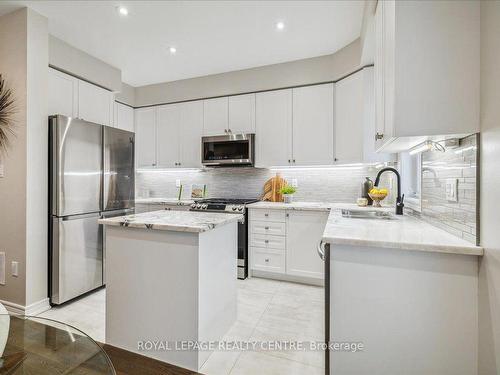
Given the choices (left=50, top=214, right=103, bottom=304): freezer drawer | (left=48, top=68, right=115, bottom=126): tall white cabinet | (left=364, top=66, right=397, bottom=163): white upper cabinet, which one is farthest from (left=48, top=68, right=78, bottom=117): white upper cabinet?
(left=364, top=66, right=397, bottom=163): white upper cabinet

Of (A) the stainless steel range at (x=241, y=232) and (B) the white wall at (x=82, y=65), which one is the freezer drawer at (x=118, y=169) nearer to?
(B) the white wall at (x=82, y=65)

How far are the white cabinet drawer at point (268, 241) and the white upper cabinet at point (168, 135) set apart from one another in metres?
1.74

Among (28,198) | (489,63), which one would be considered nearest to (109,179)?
(28,198)

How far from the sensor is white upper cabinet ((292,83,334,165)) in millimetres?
3217

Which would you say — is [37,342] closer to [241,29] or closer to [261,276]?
[261,276]

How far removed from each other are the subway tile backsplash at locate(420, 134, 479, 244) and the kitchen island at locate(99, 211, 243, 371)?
1.32 metres

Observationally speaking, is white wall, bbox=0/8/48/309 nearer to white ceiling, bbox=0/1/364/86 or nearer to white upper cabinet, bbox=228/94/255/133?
white ceiling, bbox=0/1/364/86

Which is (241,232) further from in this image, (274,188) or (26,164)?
(26,164)

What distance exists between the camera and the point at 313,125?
3.29 metres

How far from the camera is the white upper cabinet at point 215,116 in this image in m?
3.72

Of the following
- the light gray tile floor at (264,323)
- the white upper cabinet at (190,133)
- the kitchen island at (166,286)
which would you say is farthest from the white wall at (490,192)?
the white upper cabinet at (190,133)

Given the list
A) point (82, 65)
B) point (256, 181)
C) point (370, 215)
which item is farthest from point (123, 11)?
point (370, 215)

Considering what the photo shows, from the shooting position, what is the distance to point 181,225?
5.30 ft

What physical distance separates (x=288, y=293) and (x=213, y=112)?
2.59 m
